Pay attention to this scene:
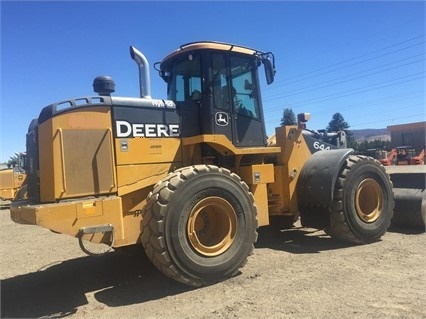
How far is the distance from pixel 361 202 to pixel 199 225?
3.47 metres

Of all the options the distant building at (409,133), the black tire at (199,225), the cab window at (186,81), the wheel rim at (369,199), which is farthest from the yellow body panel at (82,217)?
the distant building at (409,133)

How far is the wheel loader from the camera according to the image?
16.3 feet

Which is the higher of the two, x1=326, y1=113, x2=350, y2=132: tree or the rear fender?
x1=326, y1=113, x2=350, y2=132: tree

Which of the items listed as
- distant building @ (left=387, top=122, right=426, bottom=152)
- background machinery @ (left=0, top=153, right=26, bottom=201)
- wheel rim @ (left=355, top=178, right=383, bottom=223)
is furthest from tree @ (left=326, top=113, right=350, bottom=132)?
wheel rim @ (left=355, top=178, right=383, bottom=223)

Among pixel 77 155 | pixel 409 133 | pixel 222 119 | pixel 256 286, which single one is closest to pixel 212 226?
pixel 256 286

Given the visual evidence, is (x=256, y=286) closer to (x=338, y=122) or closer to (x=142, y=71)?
(x=142, y=71)

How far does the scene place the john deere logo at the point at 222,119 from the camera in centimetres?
632

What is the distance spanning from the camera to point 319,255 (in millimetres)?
6367

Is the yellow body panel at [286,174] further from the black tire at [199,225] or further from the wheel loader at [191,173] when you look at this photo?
the black tire at [199,225]

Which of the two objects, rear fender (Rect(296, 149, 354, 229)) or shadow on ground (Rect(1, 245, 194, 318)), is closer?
shadow on ground (Rect(1, 245, 194, 318))

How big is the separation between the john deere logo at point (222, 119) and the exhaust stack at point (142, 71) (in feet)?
3.49

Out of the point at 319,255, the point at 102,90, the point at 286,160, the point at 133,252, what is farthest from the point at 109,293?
the point at 286,160

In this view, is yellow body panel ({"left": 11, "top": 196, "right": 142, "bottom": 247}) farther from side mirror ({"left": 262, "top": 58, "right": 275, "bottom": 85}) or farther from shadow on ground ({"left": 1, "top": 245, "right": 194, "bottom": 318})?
side mirror ({"left": 262, "top": 58, "right": 275, "bottom": 85})

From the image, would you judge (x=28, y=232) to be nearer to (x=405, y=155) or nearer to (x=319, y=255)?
(x=319, y=255)
